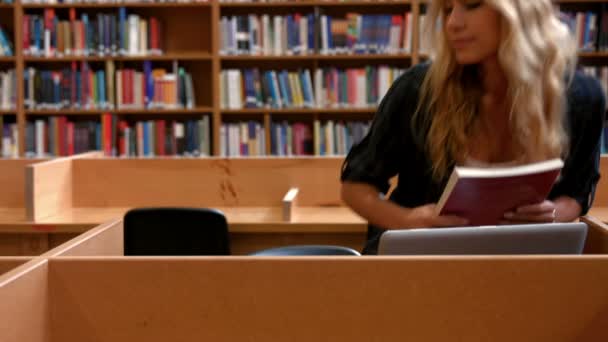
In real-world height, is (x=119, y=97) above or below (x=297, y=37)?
below

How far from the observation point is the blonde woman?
4.52 ft

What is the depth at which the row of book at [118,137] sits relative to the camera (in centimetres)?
503

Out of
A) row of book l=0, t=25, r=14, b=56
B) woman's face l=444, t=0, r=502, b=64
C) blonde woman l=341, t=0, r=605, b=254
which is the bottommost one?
blonde woman l=341, t=0, r=605, b=254

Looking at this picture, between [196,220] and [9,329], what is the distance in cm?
160

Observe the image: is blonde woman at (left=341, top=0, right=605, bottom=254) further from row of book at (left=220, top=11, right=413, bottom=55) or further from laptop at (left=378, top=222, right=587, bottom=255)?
row of book at (left=220, top=11, right=413, bottom=55)

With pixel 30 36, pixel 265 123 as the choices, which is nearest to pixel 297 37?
pixel 265 123

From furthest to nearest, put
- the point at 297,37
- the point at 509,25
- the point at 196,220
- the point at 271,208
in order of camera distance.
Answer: the point at 297,37, the point at 271,208, the point at 196,220, the point at 509,25

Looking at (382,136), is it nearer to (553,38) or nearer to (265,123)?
(553,38)

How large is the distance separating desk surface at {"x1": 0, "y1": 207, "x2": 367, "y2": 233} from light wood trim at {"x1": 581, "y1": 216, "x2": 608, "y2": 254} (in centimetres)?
144

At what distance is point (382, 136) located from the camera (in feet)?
5.06

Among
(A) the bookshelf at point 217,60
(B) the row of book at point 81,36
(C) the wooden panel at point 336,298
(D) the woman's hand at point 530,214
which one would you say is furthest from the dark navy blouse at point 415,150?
(B) the row of book at point 81,36

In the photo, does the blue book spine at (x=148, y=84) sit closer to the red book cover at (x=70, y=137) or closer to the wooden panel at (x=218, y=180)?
the red book cover at (x=70, y=137)

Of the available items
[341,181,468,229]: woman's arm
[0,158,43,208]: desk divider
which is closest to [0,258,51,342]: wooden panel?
[341,181,468,229]: woman's arm

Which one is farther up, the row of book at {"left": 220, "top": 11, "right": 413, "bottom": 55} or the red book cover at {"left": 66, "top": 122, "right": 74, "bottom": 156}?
the row of book at {"left": 220, "top": 11, "right": 413, "bottom": 55}
